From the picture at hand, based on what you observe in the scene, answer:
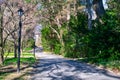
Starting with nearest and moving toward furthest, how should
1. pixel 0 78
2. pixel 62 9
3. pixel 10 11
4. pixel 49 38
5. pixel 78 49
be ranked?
pixel 0 78, pixel 10 11, pixel 78 49, pixel 62 9, pixel 49 38

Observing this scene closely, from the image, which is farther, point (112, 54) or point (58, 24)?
point (58, 24)

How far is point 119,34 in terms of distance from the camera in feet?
80.3

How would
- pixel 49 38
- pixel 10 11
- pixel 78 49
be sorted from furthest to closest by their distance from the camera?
pixel 49 38
pixel 78 49
pixel 10 11

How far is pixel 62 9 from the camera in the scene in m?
52.4

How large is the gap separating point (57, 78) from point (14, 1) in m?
15.3

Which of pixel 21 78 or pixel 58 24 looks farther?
pixel 58 24

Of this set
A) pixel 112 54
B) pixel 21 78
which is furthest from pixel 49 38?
pixel 21 78

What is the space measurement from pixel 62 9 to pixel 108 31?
93.2 feet

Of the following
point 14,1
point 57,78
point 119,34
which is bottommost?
point 57,78

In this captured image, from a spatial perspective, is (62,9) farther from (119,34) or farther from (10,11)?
(119,34)

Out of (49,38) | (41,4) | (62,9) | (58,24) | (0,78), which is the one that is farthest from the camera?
(49,38)

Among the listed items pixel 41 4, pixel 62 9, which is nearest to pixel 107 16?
pixel 41 4

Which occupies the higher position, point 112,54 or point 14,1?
point 14,1

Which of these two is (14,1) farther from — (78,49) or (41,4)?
(78,49)
